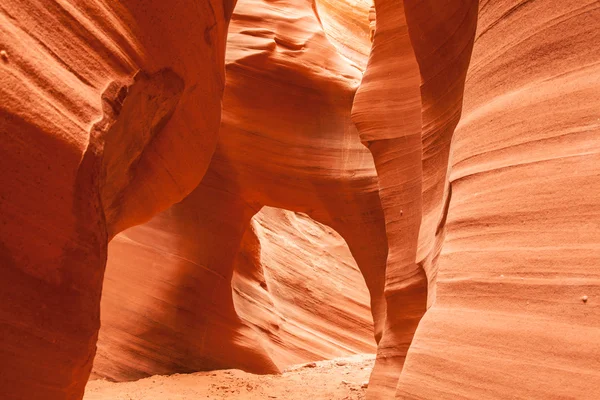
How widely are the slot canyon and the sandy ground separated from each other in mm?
33

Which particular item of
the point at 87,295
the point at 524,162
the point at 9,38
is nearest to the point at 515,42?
the point at 524,162

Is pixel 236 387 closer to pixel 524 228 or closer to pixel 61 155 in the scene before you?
pixel 61 155

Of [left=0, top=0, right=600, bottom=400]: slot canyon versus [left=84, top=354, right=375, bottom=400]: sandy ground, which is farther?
[left=84, top=354, right=375, bottom=400]: sandy ground

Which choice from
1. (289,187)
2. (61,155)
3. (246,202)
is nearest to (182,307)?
(246,202)

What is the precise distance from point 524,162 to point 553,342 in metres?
0.55

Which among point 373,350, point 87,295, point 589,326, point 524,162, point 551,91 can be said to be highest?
point 373,350

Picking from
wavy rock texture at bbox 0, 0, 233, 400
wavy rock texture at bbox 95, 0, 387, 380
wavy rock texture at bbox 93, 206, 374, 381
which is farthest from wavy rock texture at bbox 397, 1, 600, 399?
wavy rock texture at bbox 93, 206, 374, 381

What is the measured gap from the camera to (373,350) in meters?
9.53

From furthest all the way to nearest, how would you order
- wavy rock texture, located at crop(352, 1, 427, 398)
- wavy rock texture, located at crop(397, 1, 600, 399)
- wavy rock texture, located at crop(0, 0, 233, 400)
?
wavy rock texture, located at crop(352, 1, 427, 398) < wavy rock texture, located at crop(0, 0, 233, 400) < wavy rock texture, located at crop(397, 1, 600, 399)

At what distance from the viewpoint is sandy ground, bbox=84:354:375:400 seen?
205 inches

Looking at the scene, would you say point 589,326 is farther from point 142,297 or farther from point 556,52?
point 142,297

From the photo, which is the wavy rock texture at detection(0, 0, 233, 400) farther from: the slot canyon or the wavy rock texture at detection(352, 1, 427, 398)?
the wavy rock texture at detection(352, 1, 427, 398)

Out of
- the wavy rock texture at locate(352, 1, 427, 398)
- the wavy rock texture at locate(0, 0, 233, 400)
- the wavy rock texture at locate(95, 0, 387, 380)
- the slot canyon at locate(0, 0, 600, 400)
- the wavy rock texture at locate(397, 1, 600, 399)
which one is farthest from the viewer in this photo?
the wavy rock texture at locate(95, 0, 387, 380)

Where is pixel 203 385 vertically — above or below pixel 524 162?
below
